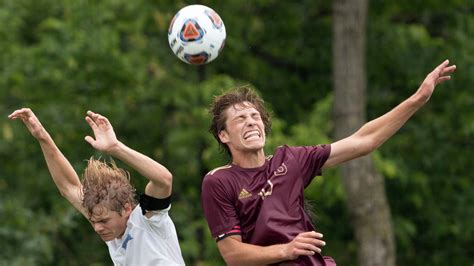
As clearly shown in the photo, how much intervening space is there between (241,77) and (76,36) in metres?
2.76

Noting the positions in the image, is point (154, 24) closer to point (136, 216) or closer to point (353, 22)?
point (353, 22)

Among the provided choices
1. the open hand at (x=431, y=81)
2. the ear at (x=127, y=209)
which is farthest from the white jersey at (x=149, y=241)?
the open hand at (x=431, y=81)

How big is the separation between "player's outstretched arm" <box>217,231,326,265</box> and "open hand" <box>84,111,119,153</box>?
2.89 feet

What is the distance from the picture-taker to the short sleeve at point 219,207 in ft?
21.7

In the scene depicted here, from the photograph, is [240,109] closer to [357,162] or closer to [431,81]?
[431,81]

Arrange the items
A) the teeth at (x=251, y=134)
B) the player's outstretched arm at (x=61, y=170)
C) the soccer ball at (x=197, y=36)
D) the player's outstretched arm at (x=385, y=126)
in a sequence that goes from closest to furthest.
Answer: the player's outstretched arm at (x=385, y=126), the teeth at (x=251, y=134), the player's outstretched arm at (x=61, y=170), the soccer ball at (x=197, y=36)

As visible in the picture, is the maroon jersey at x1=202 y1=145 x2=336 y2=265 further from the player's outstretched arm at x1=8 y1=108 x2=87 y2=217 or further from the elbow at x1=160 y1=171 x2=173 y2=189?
the player's outstretched arm at x1=8 y1=108 x2=87 y2=217

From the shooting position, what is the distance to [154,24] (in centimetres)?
1777

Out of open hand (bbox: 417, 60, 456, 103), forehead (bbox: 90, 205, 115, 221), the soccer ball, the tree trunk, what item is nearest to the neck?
forehead (bbox: 90, 205, 115, 221)

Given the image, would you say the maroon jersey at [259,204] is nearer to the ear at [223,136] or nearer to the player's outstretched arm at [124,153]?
the ear at [223,136]

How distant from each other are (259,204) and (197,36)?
177 cm

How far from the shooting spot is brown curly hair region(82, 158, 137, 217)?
6.65 meters

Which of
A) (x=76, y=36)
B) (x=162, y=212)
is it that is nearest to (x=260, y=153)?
(x=162, y=212)

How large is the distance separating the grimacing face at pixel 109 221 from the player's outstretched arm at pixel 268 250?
1.83ft
